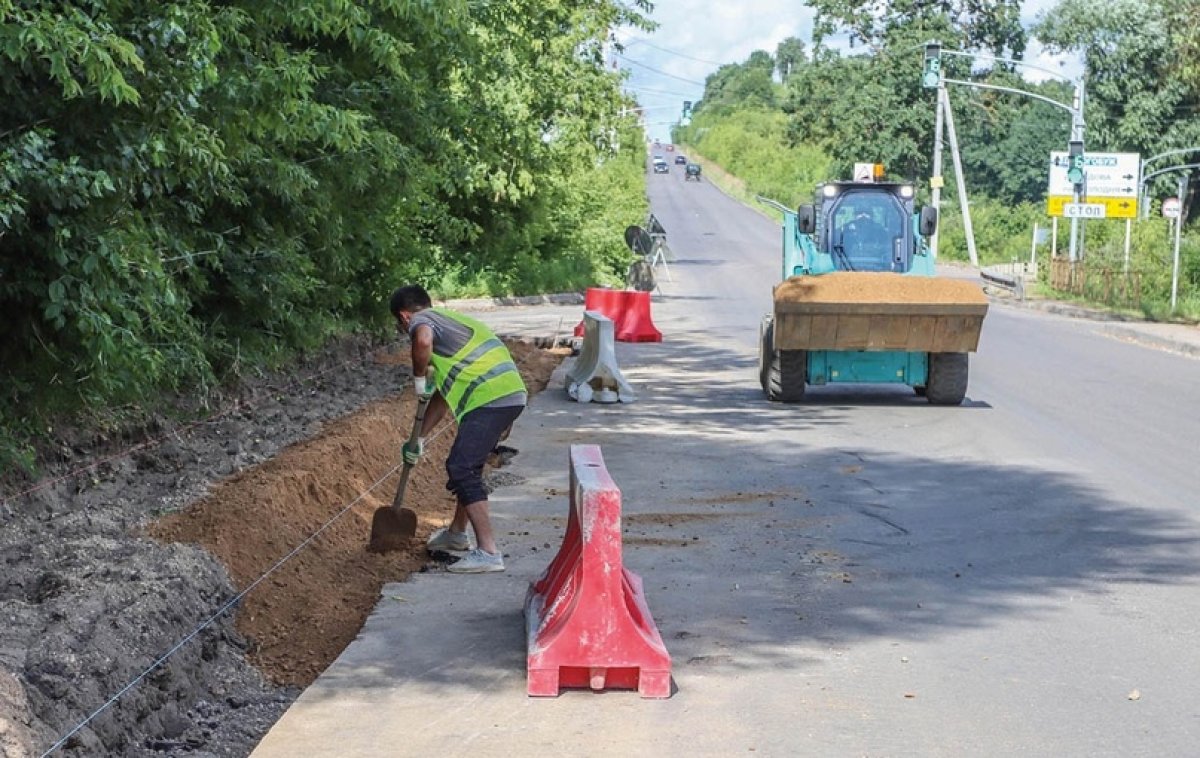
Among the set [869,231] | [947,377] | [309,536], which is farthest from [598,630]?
[869,231]

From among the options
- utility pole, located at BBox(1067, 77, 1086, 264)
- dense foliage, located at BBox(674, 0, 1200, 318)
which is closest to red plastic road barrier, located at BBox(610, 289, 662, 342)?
utility pole, located at BBox(1067, 77, 1086, 264)

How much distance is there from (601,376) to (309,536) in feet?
27.5

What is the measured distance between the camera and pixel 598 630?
683 centimetres

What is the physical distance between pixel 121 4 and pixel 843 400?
1198 centimetres

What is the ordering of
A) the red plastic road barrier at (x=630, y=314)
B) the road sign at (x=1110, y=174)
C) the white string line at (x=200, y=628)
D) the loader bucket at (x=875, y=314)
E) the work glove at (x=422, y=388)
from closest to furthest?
1. the white string line at (x=200, y=628)
2. the work glove at (x=422, y=388)
3. the loader bucket at (x=875, y=314)
4. the red plastic road barrier at (x=630, y=314)
5. the road sign at (x=1110, y=174)

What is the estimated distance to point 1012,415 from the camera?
17500 millimetres

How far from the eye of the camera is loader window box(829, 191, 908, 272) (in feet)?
66.8

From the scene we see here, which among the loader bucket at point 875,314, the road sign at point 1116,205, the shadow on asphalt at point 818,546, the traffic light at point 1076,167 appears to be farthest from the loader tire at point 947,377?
the road sign at point 1116,205

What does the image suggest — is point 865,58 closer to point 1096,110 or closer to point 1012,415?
point 1096,110

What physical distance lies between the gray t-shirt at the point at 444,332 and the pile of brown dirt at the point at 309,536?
1311 mm

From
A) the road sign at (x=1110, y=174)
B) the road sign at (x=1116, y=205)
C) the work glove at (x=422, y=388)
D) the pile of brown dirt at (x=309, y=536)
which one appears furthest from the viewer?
the road sign at (x=1110, y=174)

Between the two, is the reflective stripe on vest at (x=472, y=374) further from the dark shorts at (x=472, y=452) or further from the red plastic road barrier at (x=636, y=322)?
the red plastic road barrier at (x=636, y=322)

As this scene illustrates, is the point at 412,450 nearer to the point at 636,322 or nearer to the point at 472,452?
the point at 472,452

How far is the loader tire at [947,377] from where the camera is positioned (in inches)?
710
